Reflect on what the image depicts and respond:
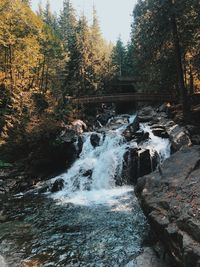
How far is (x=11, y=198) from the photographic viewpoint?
1916cm

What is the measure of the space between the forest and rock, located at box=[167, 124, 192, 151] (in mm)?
2392

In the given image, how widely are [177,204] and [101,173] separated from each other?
41.2ft

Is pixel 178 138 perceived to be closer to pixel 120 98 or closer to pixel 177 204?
pixel 177 204

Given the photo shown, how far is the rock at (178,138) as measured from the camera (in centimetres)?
1867

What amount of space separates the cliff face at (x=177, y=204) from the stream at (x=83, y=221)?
6.09 feet

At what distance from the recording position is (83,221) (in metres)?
14.2

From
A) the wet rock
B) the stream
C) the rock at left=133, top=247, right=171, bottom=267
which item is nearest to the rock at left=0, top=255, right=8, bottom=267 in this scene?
the stream

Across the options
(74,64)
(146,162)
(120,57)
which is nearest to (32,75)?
(74,64)

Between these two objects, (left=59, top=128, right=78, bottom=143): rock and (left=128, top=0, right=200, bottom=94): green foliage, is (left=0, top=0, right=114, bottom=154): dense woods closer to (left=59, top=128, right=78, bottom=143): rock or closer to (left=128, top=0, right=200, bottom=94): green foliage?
(left=59, top=128, right=78, bottom=143): rock

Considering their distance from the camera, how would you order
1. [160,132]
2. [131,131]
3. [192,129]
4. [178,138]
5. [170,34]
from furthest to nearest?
[131,131], [170,34], [160,132], [192,129], [178,138]

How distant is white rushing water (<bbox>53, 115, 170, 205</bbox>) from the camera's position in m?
18.5

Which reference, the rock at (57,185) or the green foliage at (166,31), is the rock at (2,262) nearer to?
the rock at (57,185)

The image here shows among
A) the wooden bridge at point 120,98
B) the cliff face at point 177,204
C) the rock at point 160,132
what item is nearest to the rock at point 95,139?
the rock at point 160,132

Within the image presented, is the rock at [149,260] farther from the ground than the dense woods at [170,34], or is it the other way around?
the dense woods at [170,34]
